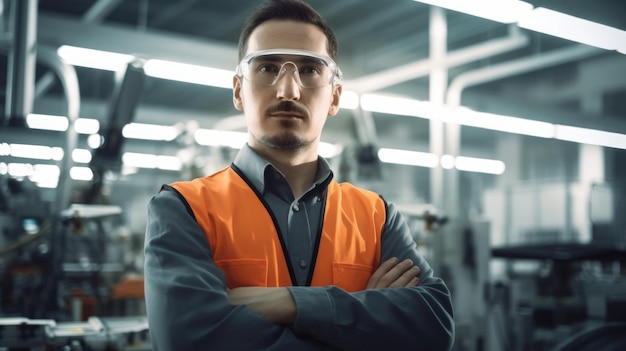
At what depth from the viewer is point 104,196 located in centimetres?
580

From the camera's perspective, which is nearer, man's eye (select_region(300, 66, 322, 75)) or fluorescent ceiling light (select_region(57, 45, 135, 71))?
man's eye (select_region(300, 66, 322, 75))

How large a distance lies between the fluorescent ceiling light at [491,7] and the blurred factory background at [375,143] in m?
0.02

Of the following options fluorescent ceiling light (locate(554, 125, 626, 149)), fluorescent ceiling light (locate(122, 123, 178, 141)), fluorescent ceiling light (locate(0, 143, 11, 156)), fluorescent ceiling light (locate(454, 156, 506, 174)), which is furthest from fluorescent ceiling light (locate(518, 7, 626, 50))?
fluorescent ceiling light (locate(454, 156, 506, 174))

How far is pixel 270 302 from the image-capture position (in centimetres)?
136

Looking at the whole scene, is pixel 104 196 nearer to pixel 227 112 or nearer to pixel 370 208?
pixel 370 208

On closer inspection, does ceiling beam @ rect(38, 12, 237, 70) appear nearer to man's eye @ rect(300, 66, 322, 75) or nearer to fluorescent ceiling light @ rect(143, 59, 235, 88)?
fluorescent ceiling light @ rect(143, 59, 235, 88)

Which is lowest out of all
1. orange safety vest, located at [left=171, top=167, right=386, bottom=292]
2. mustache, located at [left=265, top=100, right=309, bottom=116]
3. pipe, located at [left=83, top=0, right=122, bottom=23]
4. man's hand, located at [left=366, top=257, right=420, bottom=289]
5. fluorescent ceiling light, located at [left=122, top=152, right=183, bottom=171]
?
man's hand, located at [left=366, top=257, right=420, bottom=289]

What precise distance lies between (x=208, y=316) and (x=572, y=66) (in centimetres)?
1069

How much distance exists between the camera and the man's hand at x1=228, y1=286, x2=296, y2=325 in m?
1.35

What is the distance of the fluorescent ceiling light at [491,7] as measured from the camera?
3.58 m

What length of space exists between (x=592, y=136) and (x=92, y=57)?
498 cm

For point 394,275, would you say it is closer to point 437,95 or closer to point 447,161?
point 447,161

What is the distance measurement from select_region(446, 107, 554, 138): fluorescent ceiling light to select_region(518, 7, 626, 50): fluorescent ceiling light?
3276 millimetres

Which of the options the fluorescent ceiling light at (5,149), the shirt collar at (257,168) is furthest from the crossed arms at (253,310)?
the fluorescent ceiling light at (5,149)
